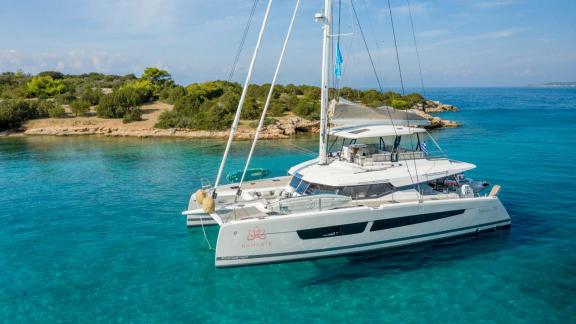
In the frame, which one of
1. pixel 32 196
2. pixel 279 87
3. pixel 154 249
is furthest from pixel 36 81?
pixel 154 249

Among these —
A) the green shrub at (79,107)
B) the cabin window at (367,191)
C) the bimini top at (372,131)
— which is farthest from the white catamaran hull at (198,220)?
the green shrub at (79,107)

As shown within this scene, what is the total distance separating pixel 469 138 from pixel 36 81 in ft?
182

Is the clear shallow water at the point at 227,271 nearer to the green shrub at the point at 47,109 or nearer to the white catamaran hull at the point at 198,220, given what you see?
the white catamaran hull at the point at 198,220

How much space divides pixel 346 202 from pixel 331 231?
3.71 ft

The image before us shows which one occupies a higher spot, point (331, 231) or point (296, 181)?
point (296, 181)

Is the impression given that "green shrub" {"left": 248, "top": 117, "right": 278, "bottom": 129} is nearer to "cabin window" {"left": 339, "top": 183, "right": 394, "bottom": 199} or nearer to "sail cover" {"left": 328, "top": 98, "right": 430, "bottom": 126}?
"sail cover" {"left": 328, "top": 98, "right": 430, "bottom": 126}

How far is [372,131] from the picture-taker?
1491 centimetres

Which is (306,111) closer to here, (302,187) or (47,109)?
(47,109)

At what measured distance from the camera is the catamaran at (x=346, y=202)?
1178cm

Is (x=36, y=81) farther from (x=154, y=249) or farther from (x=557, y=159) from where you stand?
(x=557, y=159)

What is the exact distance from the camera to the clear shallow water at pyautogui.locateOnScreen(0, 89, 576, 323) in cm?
982

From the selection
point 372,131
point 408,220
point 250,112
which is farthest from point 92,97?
point 408,220

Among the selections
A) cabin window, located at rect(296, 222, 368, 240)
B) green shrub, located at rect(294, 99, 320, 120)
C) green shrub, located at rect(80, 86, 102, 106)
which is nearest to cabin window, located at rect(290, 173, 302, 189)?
cabin window, located at rect(296, 222, 368, 240)

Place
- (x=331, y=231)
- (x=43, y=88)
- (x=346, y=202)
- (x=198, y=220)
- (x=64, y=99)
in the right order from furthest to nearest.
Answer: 1. (x=43, y=88)
2. (x=64, y=99)
3. (x=198, y=220)
4. (x=346, y=202)
5. (x=331, y=231)
